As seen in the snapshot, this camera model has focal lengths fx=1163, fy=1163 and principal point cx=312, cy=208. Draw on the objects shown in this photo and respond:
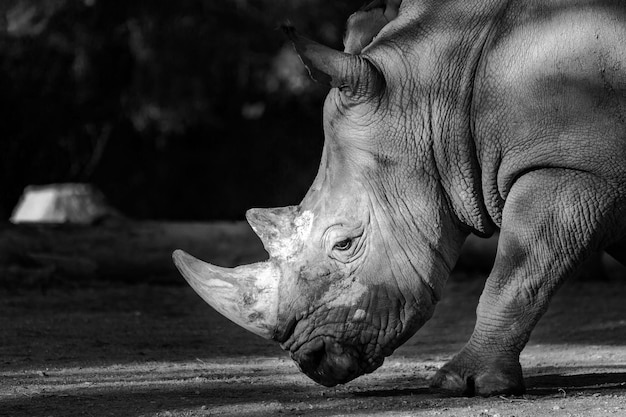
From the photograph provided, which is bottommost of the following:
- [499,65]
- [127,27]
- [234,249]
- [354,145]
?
Answer: [234,249]

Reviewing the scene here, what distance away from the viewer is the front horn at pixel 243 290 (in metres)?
5.39

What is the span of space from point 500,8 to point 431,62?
1.33 feet

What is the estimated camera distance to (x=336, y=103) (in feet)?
18.1

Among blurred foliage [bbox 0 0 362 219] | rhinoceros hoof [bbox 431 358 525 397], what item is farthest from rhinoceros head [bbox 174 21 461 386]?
blurred foliage [bbox 0 0 362 219]

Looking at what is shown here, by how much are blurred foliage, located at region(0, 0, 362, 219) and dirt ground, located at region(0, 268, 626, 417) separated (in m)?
3.24

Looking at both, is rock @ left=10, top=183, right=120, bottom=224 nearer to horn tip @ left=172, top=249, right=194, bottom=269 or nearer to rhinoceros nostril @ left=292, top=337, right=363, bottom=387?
horn tip @ left=172, top=249, right=194, bottom=269

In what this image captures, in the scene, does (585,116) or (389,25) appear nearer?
(585,116)

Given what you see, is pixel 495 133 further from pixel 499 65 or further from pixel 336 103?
pixel 336 103

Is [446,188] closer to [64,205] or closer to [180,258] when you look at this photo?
[180,258]

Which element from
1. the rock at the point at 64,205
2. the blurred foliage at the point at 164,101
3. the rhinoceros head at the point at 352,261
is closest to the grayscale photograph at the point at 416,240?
the rhinoceros head at the point at 352,261

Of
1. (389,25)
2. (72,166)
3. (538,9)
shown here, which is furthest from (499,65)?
(72,166)

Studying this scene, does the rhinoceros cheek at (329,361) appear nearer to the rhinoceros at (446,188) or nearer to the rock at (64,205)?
the rhinoceros at (446,188)

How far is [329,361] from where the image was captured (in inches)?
211

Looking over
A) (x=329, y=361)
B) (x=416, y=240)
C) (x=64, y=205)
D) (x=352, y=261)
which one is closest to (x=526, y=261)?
(x=416, y=240)
